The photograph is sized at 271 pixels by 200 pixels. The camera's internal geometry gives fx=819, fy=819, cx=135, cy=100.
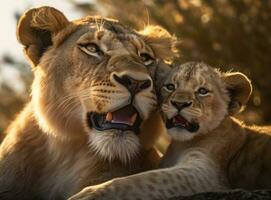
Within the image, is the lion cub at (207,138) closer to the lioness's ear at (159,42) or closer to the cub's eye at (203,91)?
the cub's eye at (203,91)

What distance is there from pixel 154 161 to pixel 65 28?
125cm

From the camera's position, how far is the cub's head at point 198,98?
19.5 feet

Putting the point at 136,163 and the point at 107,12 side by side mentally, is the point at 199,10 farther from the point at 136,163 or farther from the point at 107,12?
the point at 136,163

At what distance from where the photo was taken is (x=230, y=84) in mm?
6477

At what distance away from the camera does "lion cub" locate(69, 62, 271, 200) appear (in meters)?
5.58

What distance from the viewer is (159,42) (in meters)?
6.72

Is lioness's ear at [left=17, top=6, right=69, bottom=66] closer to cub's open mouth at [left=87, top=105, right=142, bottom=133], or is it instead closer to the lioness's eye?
the lioness's eye

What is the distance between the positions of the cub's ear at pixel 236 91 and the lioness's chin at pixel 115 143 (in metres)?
1.09

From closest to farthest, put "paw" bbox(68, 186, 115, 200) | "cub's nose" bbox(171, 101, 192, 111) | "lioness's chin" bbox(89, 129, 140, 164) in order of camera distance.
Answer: "paw" bbox(68, 186, 115, 200) < "lioness's chin" bbox(89, 129, 140, 164) < "cub's nose" bbox(171, 101, 192, 111)

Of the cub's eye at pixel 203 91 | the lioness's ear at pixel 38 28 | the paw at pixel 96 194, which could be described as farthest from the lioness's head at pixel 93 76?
the paw at pixel 96 194

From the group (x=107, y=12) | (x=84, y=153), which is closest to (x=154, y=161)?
(x=84, y=153)

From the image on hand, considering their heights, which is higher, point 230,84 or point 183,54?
point 230,84

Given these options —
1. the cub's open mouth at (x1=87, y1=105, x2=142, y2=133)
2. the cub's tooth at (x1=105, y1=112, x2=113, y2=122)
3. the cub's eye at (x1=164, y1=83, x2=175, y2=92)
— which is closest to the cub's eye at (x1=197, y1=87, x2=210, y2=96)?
the cub's eye at (x1=164, y1=83, x2=175, y2=92)

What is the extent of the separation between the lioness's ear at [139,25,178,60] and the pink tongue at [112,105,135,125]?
115 centimetres
